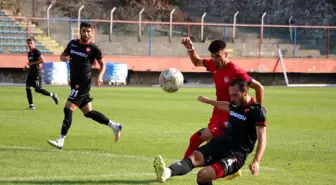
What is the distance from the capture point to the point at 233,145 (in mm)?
9828

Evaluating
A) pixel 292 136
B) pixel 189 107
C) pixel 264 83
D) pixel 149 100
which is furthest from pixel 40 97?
pixel 264 83

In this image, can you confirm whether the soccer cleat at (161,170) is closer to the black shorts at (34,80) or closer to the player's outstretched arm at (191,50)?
the player's outstretched arm at (191,50)

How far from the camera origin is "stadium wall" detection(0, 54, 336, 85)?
41.8 metres

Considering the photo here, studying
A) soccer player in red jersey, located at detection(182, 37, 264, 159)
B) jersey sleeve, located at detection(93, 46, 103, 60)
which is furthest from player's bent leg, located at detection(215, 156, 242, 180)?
jersey sleeve, located at detection(93, 46, 103, 60)

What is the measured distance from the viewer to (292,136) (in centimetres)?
1812

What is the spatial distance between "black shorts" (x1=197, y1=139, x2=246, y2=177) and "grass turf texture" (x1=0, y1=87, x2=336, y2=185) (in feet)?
4.85

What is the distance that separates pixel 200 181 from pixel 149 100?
20475mm

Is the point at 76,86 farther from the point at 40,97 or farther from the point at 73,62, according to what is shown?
the point at 40,97

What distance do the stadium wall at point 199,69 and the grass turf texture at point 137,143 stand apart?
41.3 feet

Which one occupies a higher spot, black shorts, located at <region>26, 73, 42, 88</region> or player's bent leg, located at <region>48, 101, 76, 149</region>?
player's bent leg, located at <region>48, 101, 76, 149</region>

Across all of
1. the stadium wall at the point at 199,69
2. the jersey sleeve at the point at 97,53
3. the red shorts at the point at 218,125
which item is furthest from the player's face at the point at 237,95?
the stadium wall at the point at 199,69

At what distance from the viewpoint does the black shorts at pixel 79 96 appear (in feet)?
51.1

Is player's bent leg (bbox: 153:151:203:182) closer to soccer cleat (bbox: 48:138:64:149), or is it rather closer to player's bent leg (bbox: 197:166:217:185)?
player's bent leg (bbox: 197:166:217:185)

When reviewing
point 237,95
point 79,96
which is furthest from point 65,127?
point 237,95
